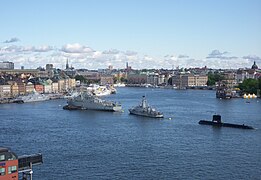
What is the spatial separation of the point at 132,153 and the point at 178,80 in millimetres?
59486

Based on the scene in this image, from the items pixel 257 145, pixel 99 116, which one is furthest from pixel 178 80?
pixel 257 145

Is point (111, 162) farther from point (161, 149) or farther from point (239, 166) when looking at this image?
point (239, 166)

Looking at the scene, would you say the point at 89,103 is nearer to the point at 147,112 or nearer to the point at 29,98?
the point at 147,112

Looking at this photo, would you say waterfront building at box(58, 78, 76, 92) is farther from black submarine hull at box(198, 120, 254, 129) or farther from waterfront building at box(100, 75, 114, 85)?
black submarine hull at box(198, 120, 254, 129)

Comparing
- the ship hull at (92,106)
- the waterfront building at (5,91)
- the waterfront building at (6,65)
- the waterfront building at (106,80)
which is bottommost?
the ship hull at (92,106)

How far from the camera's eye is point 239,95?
46.0m

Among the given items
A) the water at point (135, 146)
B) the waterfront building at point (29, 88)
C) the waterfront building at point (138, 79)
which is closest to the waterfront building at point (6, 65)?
the waterfront building at point (138, 79)

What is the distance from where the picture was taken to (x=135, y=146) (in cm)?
1622

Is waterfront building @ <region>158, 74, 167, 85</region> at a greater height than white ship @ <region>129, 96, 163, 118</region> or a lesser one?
greater

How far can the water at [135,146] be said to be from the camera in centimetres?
1261

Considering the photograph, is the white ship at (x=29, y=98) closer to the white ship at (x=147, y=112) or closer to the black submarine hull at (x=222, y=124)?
the white ship at (x=147, y=112)

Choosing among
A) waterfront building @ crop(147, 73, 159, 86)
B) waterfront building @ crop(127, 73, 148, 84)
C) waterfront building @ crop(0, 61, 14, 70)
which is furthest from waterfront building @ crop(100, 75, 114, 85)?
waterfront building @ crop(0, 61, 14, 70)

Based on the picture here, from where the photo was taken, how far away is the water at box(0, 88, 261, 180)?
12.6 m

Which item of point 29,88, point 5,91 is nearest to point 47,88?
point 29,88
